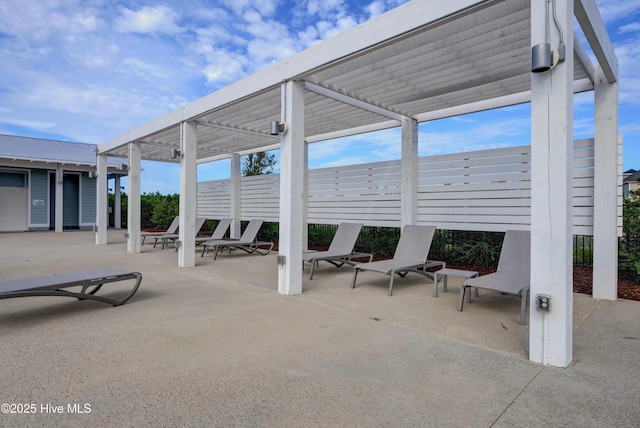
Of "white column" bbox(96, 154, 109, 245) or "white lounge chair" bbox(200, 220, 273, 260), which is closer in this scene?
"white lounge chair" bbox(200, 220, 273, 260)

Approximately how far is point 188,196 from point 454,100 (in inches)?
227

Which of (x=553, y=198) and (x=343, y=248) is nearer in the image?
(x=553, y=198)

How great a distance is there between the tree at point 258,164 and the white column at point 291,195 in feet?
51.8

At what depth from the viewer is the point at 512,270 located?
4742 mm

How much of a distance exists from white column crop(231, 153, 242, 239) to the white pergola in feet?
12.1

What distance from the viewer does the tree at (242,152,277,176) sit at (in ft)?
67.7

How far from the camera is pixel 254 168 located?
68.2 feet

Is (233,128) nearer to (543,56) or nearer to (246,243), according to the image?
(246,243)

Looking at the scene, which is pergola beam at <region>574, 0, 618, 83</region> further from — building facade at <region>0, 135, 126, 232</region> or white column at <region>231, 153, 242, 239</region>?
building facade at <region>0, 135, 126, 232</region>

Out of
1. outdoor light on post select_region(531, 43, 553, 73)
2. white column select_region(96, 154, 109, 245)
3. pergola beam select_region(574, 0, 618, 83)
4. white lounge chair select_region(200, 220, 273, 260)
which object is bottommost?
white lounge chair select_region(200, 220, 273, 260)

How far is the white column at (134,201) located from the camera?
32.5 ft

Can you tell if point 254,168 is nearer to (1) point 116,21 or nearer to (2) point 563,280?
(1) point 116,21

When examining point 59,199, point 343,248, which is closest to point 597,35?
point 343,248

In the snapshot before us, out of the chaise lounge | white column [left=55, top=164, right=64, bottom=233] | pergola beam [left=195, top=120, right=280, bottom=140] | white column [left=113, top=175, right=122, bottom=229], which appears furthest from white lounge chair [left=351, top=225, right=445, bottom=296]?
white column [left=113, top=175, right=122, bottom=229]
